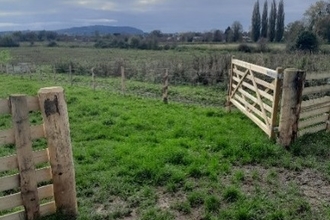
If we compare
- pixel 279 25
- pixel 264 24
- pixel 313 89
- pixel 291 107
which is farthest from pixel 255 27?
pixel 291 107

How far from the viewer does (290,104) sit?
6.41 m

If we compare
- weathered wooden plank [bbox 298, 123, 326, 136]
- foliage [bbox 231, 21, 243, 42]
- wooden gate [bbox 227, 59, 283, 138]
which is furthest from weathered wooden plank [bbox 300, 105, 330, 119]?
foliage [bbox 231, 21, 243, 42]

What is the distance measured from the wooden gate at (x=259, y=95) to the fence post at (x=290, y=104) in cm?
23

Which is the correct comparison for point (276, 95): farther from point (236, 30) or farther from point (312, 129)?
point (236, 30)

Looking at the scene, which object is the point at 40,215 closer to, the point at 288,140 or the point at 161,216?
the point at 161,216

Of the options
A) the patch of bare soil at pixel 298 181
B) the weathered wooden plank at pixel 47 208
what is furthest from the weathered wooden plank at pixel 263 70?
the weathered wooden plank at pixel 47 208

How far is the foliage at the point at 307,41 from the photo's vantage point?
31625mm

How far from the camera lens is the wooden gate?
6.73m

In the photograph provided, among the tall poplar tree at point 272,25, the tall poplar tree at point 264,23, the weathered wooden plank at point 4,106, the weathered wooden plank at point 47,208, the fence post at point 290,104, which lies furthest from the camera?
the tall poplar tree at point 264,23

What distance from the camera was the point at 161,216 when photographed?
4180mm

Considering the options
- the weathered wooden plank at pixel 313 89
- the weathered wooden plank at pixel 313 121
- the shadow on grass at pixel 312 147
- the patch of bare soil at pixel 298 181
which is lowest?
the patch of bare soil at pixel 298 181

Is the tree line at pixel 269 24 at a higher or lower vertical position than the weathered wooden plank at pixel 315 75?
higher

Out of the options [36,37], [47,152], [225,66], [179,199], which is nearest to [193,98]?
[225,66]

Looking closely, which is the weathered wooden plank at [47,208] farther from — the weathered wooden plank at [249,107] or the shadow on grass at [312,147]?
the weathered wooden plank at [249,107]
